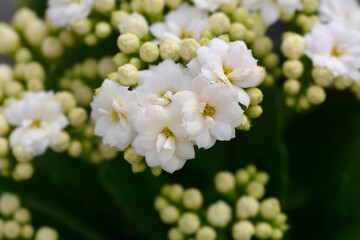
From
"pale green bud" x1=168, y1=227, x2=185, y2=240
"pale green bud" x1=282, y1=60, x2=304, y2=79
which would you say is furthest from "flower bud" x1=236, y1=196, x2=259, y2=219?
"pale green bud" x1=282, y1=60, x2=304, y2=79

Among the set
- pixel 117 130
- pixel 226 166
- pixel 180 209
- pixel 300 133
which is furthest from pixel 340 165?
pixel 117 130

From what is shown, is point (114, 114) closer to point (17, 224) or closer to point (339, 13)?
point (17, 224)

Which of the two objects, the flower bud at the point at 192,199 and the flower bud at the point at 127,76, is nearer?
the flower bud at the point at 127,76

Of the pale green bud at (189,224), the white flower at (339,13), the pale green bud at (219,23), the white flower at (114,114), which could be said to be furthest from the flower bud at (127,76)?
the white flower at (339,13)

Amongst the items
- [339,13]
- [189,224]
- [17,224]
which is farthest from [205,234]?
[339,13]

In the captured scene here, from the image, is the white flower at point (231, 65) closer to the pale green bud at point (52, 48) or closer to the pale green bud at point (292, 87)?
the pale green bud at point (292, 87)

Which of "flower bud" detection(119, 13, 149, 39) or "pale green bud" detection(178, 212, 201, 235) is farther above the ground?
"flower bud" detection(119, 13, 149, 39)

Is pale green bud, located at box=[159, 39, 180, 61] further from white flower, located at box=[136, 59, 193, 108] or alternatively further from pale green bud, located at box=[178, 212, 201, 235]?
pale green bud, located at box=[178, 212, 201, 235]
